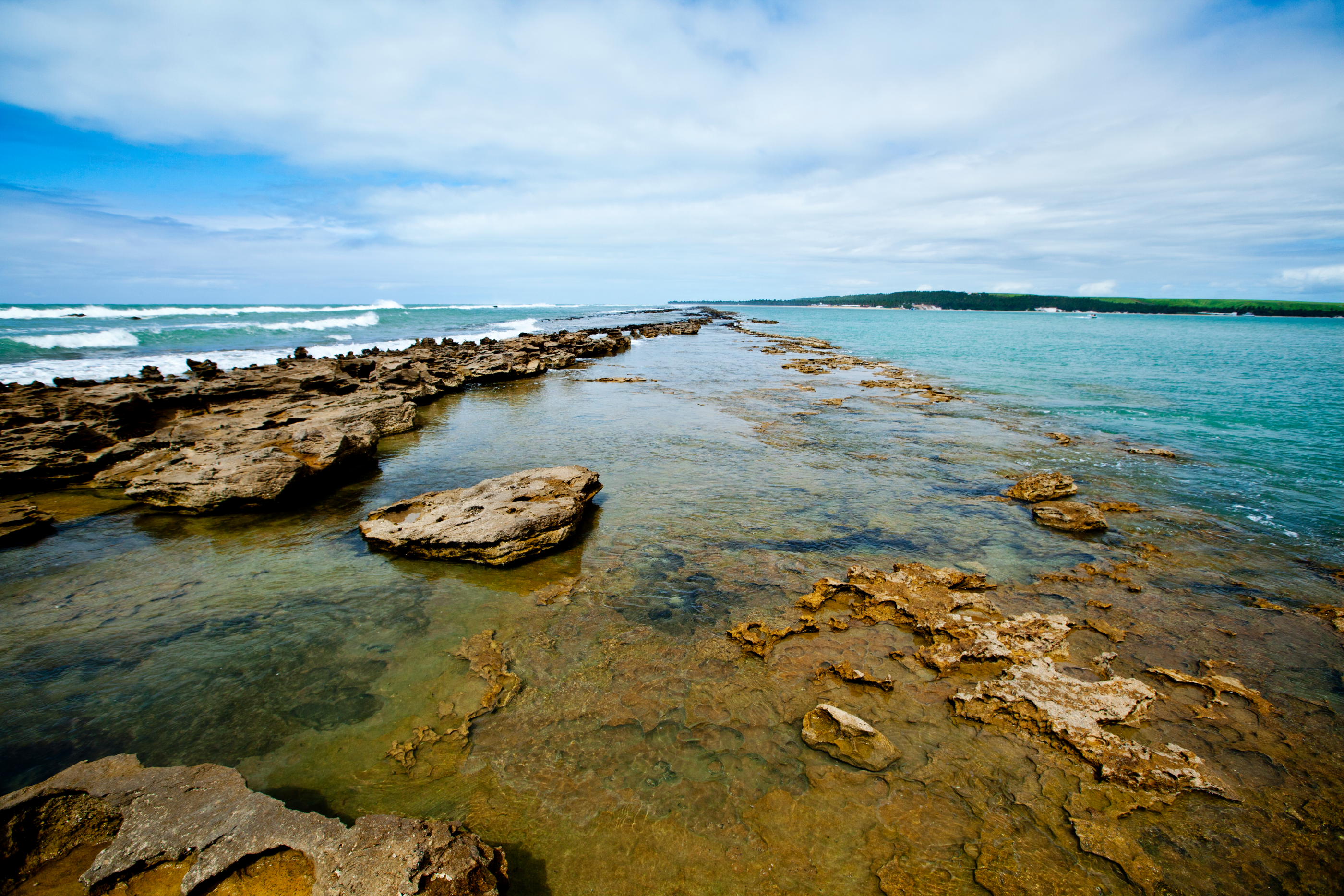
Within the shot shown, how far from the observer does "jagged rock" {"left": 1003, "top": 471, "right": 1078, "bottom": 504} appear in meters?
8.84

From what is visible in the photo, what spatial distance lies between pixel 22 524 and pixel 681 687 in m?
9.87

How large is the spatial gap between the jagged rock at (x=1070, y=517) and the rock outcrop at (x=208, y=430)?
12.2 meters

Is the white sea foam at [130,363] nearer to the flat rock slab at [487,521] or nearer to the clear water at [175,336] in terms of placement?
the clear water at [175,336]

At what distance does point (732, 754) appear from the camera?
12.3ft

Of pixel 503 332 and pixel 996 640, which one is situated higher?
pixel 503 332

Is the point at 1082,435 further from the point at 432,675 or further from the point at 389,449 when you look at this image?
the point at 389,449

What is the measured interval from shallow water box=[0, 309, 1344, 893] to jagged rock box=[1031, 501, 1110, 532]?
293 mm

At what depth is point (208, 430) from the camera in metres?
11.6

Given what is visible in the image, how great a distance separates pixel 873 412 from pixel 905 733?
46.7 ft

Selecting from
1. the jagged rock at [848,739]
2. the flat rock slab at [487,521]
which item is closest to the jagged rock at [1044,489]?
the jagged rock at [848,739]

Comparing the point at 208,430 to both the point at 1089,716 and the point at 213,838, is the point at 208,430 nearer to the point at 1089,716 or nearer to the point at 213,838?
the point at 213,838

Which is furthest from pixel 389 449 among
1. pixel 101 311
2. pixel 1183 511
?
pixel 101 311

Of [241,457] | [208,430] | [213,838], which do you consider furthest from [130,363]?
[213,838]

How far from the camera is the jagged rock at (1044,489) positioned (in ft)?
29.0
